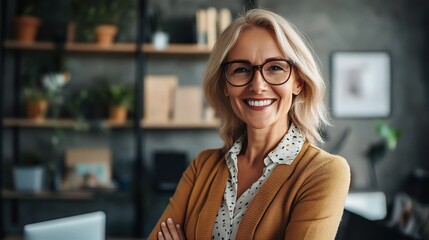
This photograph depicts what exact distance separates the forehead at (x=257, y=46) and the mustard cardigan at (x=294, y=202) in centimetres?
29

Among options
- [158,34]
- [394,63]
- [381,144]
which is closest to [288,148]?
[158,34]

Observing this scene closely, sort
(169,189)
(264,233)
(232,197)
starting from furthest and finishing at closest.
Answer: (169,189)
(232,197)
(264,233)

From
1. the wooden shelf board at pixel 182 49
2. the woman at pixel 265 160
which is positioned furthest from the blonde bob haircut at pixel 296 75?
the wooden shelf board at pixel 182 49

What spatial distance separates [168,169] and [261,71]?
307 centimetres

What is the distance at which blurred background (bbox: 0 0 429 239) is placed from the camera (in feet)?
14.6

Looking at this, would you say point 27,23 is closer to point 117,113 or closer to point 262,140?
point 117,113

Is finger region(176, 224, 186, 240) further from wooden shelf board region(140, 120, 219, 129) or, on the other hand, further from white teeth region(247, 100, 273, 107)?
wooden shelf board region(140, 120, 219, 129)

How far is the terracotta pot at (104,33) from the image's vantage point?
4449mm

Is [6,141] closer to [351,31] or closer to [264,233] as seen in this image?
[351,31]

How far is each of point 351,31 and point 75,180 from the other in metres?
2.68

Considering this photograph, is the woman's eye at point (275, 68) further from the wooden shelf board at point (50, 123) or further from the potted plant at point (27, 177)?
the potted plant at point (27, 177)

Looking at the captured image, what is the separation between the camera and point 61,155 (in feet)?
15.5

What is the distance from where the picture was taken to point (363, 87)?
5004 millimetres

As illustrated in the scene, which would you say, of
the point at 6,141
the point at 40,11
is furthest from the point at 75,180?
the point at 40,11
